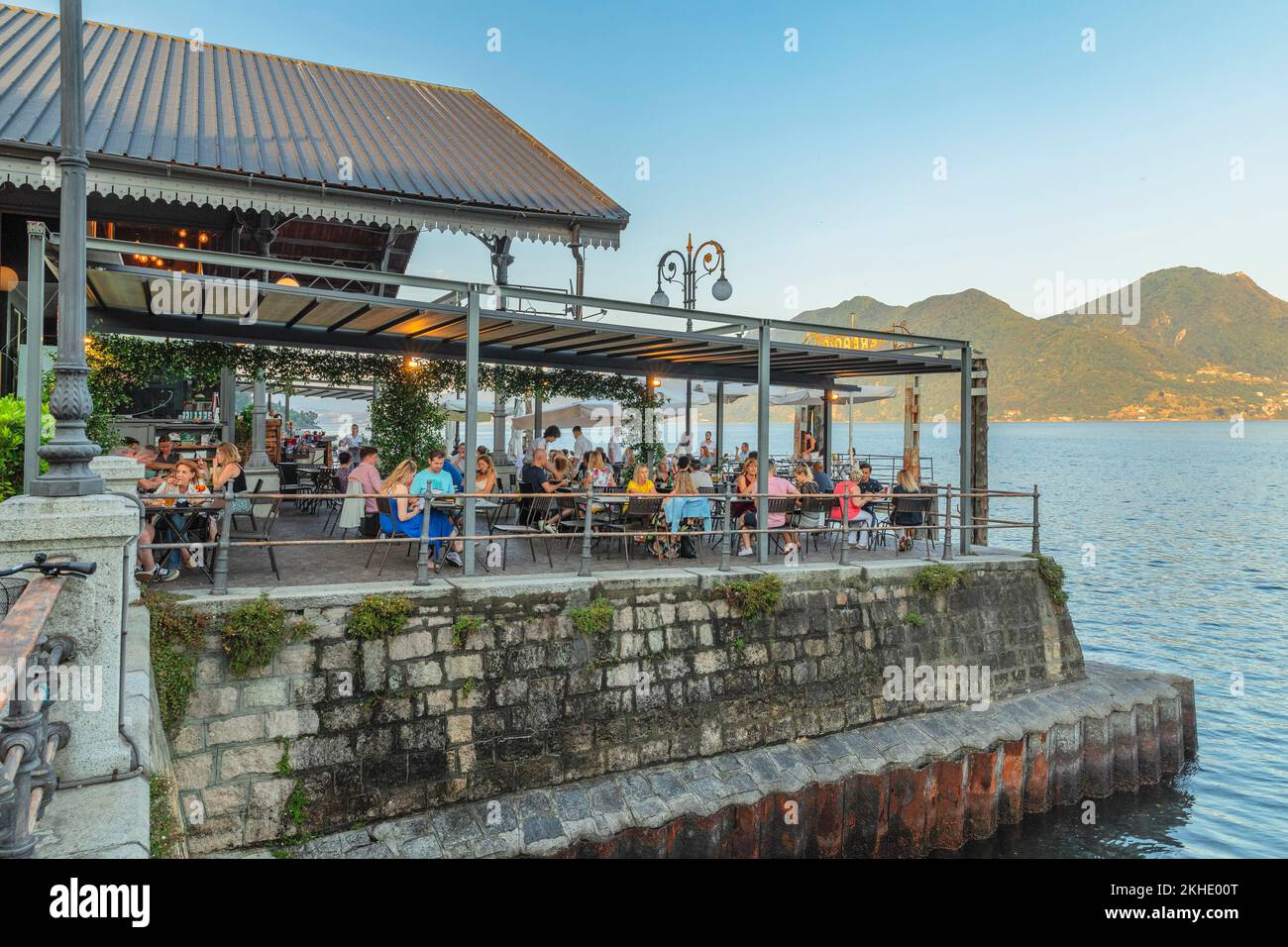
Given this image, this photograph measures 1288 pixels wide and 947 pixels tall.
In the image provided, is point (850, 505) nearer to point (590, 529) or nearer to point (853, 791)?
point (853, 791)

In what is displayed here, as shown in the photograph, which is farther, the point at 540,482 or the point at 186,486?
the point at 540,482

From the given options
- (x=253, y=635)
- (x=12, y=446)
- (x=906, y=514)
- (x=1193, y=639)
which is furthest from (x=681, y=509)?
(x=1193, y=639)

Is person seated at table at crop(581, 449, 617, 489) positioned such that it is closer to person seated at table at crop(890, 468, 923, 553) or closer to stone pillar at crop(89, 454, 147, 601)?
person seated at table at crop(890, 468, 923, 553)

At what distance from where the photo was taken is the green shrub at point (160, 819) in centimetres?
396

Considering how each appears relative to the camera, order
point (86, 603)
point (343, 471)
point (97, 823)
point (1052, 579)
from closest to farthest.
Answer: point (97, 823) < point (86, 603) < point (1052, 579) < point (343, 471)

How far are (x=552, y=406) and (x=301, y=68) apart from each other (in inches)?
385

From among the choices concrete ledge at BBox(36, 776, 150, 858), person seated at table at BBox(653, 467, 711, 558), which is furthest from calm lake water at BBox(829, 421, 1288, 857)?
concrete ledge at BBox(36, 776, 150, 858)

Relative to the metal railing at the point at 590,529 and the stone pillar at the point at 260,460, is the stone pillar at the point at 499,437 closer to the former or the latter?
the stone pillar at the point at 260,460

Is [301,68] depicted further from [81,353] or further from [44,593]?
[44,593]

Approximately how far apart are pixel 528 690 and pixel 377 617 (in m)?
1.53

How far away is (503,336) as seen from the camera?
34.1ft

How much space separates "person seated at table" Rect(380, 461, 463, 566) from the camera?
8.26 meters

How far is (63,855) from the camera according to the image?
9.97 ft
